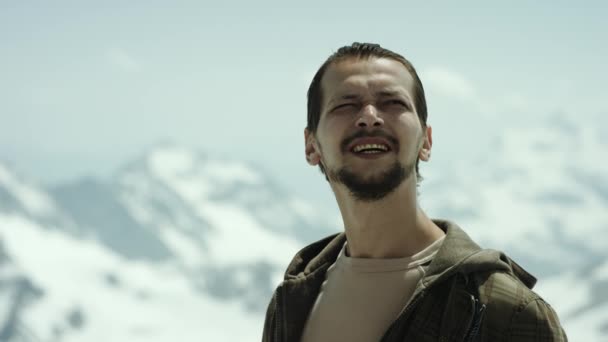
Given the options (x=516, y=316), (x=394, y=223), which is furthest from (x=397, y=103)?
(x=516, y=316)

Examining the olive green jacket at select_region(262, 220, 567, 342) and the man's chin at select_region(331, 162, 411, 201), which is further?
the man's chin at select_region(331, 162, 411, 201)

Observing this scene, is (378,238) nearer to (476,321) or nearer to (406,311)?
(406,311)

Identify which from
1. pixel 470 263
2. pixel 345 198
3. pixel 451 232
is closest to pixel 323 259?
pixel 345 198

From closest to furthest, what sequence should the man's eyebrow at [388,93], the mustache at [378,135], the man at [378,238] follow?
the man at [378,238]
the mustache at [378,135]
the man's eyebrow at [388,93]

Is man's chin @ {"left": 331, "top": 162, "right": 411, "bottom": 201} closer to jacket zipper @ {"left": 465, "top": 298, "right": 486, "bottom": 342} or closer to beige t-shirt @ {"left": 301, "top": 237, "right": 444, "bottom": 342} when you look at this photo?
beige t-shirt @ {"left": 301, "top": 237, "right": 444, "bottom": 342}

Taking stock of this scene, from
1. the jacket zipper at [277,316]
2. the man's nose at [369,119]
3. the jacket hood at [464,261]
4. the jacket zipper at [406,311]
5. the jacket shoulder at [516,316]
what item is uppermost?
the man's nose at [369,119]

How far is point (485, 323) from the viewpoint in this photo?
482 cm

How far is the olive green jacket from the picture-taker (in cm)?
478

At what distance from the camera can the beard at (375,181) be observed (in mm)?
5691

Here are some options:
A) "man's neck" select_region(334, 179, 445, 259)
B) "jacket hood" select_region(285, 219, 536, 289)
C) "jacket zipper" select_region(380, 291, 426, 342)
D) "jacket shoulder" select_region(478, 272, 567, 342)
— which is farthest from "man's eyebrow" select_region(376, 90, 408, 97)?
"jacket shoulder" select_region(478, 272, 567, 342)

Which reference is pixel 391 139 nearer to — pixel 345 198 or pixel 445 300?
pixel 345 198

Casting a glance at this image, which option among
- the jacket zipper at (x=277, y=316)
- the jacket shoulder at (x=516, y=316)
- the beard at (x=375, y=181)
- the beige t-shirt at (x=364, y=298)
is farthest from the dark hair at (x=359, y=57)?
the jacket shoulder at (x=516, y=316)

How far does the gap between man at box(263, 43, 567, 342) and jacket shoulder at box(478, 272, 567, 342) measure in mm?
57

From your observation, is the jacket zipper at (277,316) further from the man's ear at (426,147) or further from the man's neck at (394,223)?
the man's ear at (426,147)
